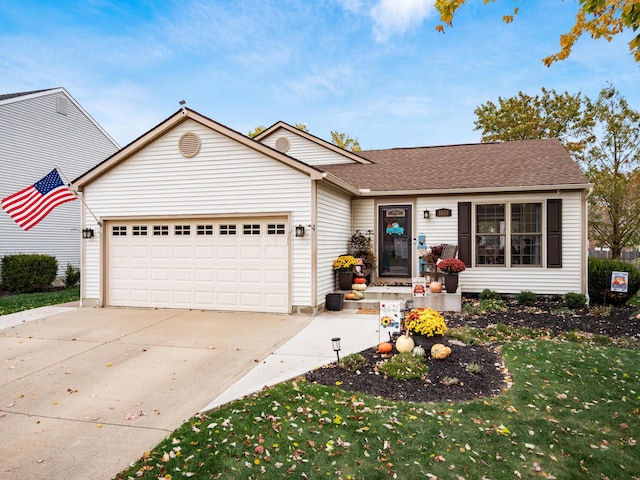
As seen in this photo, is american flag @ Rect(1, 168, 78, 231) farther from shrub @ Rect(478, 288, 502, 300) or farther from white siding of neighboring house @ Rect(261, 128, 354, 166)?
shrub @ Rect(478, 288, 502, 300)

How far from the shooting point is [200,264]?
9.69m

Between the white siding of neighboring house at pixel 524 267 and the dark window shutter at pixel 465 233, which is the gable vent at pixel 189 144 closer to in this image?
the white siding of neighboring house at pixel 524 267

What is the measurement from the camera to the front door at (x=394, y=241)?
1177 cm

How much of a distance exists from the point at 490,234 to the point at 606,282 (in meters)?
3.06

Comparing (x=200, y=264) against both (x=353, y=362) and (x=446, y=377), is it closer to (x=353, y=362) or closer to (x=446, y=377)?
(x=353, y=362)

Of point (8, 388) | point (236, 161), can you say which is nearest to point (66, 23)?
point (236, 161)

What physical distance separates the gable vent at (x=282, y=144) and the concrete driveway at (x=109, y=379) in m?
7.53

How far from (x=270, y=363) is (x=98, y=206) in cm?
718

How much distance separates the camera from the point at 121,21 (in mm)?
11305

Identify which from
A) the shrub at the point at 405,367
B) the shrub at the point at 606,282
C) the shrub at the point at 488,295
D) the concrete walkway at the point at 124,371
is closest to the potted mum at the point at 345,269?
the concrete walkway at the point at 124,371

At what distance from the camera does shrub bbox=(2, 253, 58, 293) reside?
14.1 metres

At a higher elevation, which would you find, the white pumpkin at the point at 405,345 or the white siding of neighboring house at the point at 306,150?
the white siding of neighboring house at the point at 306,150

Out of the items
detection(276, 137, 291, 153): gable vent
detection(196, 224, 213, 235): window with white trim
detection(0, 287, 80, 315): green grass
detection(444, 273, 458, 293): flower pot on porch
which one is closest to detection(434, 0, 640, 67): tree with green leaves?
detection(444, 273, 458, 293): flower pot on porch

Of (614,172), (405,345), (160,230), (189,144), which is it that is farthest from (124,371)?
(614,172)
